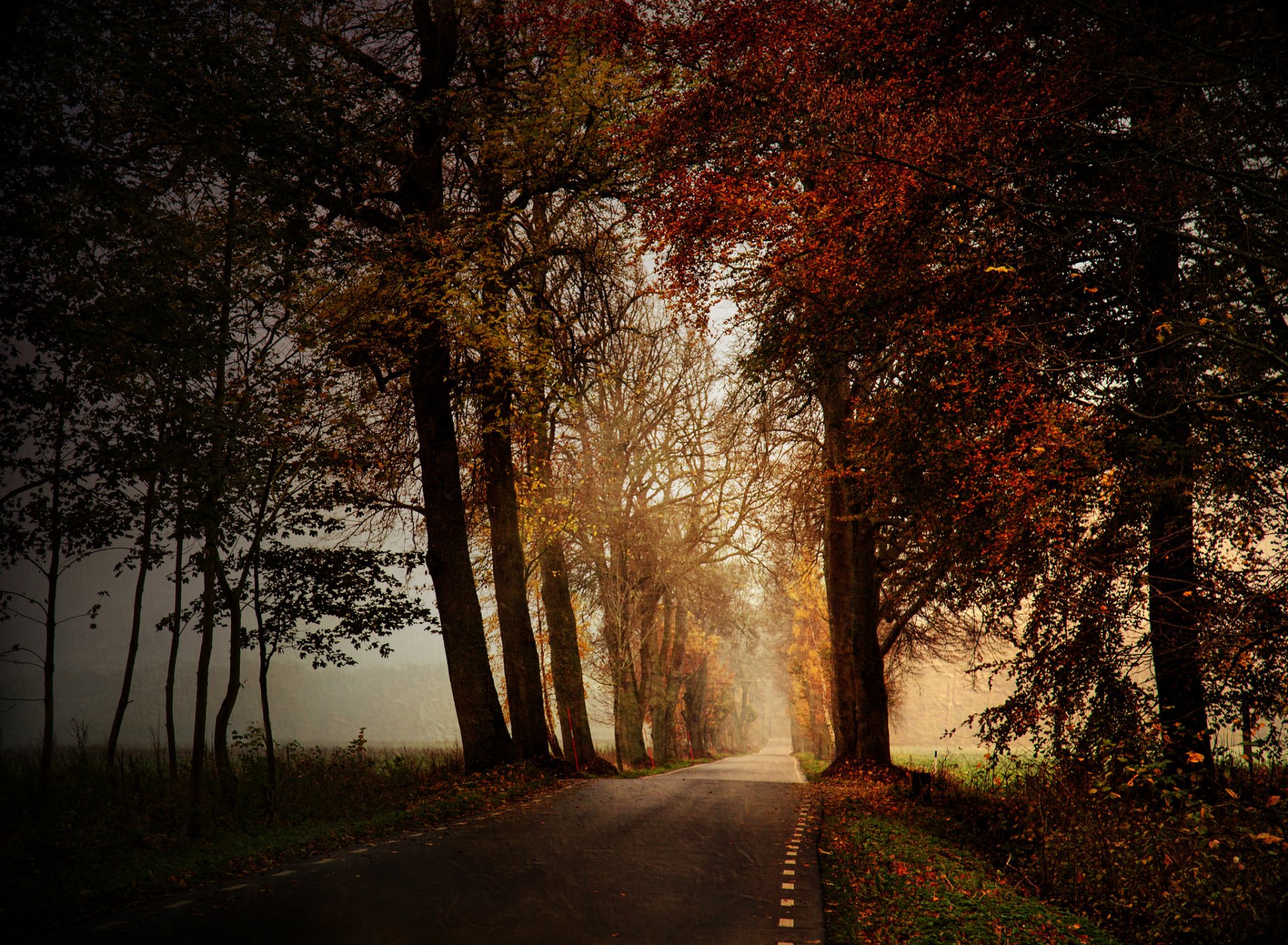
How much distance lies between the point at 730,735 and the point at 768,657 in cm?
786

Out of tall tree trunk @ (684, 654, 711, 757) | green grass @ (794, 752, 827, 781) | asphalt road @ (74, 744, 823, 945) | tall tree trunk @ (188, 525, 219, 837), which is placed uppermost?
tall tree trunk @ (188, 525, 219, 837)

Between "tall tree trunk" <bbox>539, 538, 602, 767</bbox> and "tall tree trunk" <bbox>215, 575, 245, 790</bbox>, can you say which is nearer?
"tall tree trunk" <bbox>215, 575, 245, 790</bbox>

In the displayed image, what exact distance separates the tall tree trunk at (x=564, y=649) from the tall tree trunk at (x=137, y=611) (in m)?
8.48

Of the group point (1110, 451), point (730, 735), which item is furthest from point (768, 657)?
point (1110, 451)

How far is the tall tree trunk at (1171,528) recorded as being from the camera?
9.03 m

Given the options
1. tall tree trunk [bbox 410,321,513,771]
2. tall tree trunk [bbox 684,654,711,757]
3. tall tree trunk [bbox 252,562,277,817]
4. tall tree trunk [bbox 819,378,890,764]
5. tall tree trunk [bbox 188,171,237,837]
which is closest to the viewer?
tall tree trunk [bbox 188,171,237,837]

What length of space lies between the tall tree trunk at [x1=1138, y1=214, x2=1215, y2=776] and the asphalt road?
187 inches

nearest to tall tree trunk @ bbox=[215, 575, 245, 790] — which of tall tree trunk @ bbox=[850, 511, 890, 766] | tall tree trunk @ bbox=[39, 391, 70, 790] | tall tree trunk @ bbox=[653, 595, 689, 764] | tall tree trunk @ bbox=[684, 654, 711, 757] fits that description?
tall tree trunk @ bbox=[39, 391, 70, 790]

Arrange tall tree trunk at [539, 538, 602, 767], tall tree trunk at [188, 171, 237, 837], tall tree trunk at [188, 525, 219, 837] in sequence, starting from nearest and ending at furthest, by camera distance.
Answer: tall tree trunk at [188, 171, 237, 837] < tall tree trunk at [188, 525, 219, 837] < tall tree trunk at [539, 538, 602, 767]

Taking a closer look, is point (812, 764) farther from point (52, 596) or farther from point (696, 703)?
point (52, 596)

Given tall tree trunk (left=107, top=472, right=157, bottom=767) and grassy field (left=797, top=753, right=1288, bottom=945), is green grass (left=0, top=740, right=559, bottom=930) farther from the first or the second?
grassy field (left=797, top=753, right=1288, bottom=945)

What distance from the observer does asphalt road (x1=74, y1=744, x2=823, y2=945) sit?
5469 millimetres

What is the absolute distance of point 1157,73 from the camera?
7512mm

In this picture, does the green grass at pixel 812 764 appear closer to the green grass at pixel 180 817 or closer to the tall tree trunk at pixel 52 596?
the green grass at pixel 180 817
